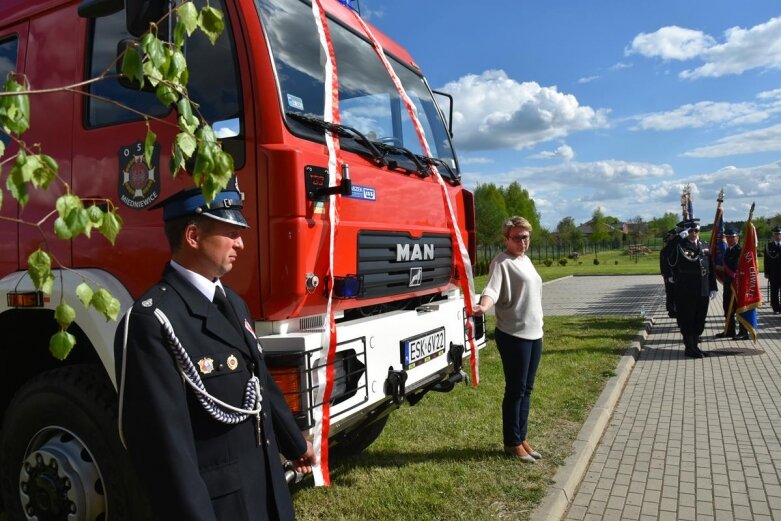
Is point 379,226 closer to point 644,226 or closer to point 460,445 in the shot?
point 460,445

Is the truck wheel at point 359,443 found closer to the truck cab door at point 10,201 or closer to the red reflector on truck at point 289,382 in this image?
the red reflector on truck at point 289,382

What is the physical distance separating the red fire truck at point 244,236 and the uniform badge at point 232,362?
2.28 ft

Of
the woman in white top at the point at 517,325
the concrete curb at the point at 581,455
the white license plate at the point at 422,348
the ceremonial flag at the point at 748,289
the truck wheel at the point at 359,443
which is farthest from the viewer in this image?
the ceremonial flag at the point at 748,289

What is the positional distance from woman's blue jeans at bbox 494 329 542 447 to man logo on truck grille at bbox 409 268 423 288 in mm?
987

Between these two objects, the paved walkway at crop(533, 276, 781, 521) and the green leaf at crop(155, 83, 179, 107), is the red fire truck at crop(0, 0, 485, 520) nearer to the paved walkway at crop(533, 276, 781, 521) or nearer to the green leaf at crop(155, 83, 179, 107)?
the green leaf at crop(155, 83, 179, 107)

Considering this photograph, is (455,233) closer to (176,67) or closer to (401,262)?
(401,262)

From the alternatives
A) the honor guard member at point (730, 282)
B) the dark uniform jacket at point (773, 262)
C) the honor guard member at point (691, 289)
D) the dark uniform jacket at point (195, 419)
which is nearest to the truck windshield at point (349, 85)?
the dark uniform jacket at point (195, 419)

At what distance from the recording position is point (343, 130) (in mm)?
3244

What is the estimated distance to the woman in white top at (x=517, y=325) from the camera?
4.46 metres

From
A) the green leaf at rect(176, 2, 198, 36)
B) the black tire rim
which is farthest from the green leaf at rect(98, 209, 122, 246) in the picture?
the black tire rim

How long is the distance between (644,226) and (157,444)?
418ft

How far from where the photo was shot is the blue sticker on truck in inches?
127

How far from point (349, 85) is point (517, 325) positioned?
81.6 inches

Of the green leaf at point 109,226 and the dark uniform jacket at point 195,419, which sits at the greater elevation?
the green leaf at point 109,226
